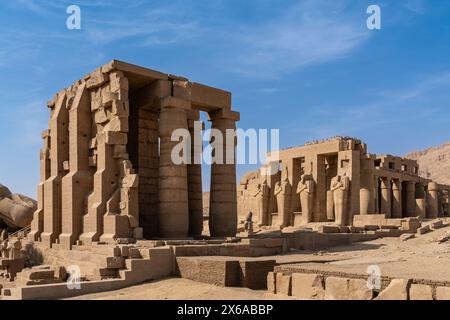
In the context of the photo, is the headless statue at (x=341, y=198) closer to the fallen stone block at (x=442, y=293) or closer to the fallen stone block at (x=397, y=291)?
the fallen stone block at (x=397, y=291)

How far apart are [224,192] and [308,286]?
10.4 meters

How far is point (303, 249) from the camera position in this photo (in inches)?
630

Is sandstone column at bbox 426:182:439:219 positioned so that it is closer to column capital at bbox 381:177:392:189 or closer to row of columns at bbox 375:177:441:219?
row of columns at bbox 375:177:441:219

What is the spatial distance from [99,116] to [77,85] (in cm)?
269

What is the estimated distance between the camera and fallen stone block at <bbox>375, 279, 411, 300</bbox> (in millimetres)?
6526

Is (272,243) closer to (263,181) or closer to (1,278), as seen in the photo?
(1,278)

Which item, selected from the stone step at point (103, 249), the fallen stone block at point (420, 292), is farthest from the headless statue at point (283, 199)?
the fallen stone block at point (420, 292)

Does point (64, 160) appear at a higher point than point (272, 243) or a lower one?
higher

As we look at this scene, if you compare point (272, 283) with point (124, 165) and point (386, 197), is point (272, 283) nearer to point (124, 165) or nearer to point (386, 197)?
point (124, 165)

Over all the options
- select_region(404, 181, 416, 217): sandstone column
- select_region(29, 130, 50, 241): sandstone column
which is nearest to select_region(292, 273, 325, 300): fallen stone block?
select_region(29, 130, 50, 241): sandstone column

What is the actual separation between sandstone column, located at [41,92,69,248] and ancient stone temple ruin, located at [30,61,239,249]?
0.12ft

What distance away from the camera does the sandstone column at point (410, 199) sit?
34000mm

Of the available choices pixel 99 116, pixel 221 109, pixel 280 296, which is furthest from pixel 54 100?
pixel 280 296
